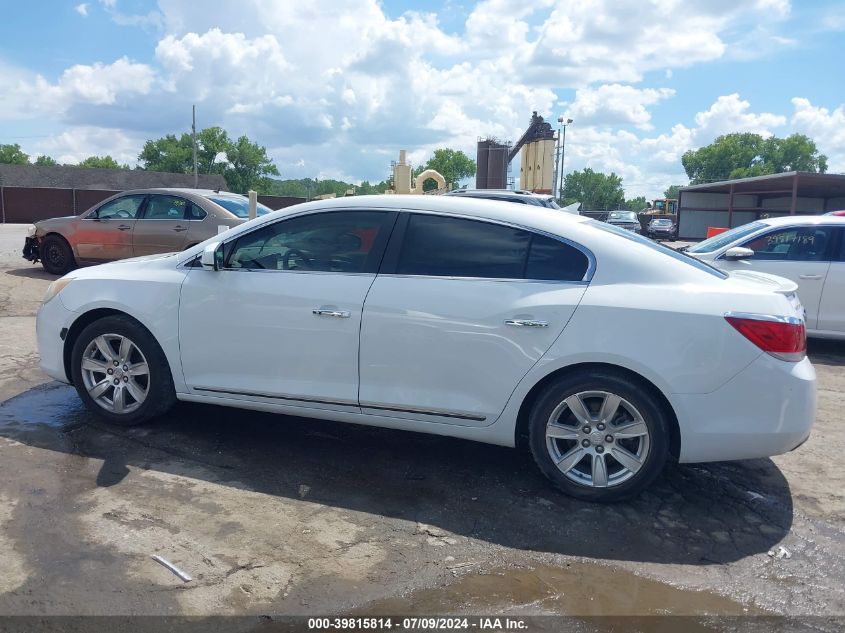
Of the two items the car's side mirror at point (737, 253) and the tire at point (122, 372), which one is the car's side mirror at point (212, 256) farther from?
the car's side mirror at point (737, 253)

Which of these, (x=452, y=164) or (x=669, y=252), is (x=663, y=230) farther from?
(x=452, y=164)

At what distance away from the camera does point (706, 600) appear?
115 inches

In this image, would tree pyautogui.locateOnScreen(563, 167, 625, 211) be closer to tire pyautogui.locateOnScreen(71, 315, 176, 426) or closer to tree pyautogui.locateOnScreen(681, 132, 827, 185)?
tree pyautogui.locateOnScreen(681, 132, 827, 185)

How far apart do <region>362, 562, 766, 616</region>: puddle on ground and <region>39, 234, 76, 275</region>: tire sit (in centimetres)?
1108

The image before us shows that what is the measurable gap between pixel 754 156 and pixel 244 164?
7494 cm

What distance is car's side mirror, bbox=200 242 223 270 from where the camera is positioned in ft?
14.4

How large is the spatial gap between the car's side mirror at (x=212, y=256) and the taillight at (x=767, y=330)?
10.1 feet

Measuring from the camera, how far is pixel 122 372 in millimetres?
4672

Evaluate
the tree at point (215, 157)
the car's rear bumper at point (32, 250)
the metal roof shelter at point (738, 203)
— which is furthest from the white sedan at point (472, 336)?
the tree at point (215, 157)

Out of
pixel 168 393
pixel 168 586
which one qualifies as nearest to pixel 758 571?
pixel 168 586

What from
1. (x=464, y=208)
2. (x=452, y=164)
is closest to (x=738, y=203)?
(x=464, y=208)

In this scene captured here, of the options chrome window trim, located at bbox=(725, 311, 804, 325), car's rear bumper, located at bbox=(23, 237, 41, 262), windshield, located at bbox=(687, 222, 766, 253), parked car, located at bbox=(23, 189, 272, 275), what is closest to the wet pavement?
chrome window trim, located at bbox=(725, 311, 804, 325)

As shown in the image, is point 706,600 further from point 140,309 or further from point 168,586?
point 140,309

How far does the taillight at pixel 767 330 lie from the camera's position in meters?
3.49
